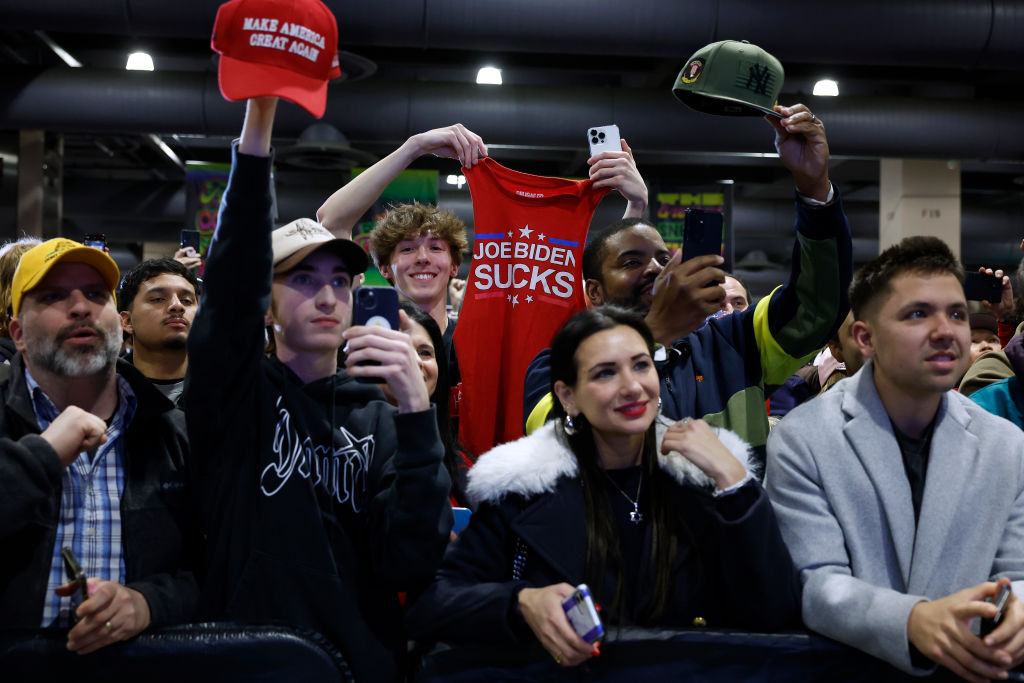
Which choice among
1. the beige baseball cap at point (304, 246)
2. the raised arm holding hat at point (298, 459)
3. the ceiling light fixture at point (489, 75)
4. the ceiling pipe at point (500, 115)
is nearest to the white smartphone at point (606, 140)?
the beige baseball cap at point (304, 246)

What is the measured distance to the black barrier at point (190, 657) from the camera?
1620 millimetres

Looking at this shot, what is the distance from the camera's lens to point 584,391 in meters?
2.02

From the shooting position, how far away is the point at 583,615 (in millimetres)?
1643

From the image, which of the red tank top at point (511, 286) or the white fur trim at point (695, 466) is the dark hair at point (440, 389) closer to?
the red tank top at point (511, 286)

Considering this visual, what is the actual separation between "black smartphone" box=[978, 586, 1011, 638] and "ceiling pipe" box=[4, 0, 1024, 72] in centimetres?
484

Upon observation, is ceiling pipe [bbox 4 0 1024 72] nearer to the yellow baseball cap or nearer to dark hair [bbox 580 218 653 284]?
dark hair [bbox 580 218 653 284]

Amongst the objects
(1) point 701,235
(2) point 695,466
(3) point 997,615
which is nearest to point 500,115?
(1) point 701,235

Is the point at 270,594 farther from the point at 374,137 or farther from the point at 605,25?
the point at 374,137

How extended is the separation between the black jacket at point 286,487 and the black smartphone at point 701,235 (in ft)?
2.88

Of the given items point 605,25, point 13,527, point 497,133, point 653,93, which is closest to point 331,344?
point 13,527

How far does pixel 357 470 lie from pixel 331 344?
26cm

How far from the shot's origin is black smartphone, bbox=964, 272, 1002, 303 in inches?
116

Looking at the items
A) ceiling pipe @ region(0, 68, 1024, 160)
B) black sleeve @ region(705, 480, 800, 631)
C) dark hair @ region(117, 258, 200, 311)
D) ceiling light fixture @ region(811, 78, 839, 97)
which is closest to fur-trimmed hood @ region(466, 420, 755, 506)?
black sleeve @ region(705, 480, 800, 631)

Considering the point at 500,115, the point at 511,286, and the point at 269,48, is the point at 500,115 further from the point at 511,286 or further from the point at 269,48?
the point at 269,48
